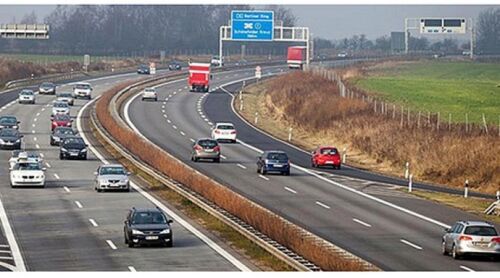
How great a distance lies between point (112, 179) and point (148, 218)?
17113mm

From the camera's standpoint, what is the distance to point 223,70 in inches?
6988

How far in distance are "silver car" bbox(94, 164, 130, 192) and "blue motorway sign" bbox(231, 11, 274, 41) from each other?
191 feet

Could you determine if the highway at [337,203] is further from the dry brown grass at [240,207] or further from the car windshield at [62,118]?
the car windshield at [62,118]

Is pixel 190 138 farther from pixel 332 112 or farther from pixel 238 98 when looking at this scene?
pixel 238 98

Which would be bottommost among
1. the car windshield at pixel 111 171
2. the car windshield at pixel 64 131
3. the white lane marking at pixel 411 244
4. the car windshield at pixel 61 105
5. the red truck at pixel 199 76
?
the white lane marking at pixel 411 244

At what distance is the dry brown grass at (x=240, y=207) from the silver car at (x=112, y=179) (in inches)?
107

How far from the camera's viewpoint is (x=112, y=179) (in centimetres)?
6056

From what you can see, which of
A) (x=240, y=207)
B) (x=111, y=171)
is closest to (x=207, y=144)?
(x=111, y=171)

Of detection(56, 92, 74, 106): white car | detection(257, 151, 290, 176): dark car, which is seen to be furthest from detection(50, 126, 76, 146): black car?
detection(56, 92, 74, 106): white car

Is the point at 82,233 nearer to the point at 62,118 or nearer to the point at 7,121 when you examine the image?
the point at 7,121

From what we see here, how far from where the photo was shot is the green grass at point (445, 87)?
102 meters

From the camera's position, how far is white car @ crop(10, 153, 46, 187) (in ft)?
203

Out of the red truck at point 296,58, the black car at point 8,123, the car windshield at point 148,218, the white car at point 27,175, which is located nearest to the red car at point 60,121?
the black car at point 8,123
